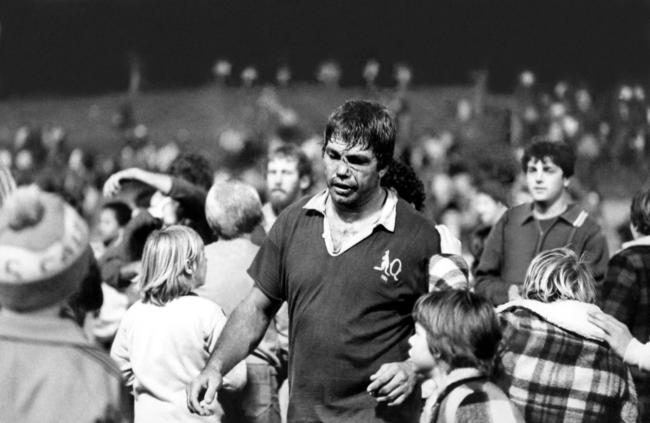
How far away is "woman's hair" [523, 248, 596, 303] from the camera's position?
524 cm

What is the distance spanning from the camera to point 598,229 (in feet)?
23.3

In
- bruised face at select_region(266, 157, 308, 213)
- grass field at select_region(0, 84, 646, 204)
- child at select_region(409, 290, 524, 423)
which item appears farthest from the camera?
grass field at select_region(0, 84, 646, 204)

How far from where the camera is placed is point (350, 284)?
4879 millimetres

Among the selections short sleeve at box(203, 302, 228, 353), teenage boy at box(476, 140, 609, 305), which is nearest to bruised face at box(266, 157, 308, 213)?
teenage boy at box(476, 140, 609, 305)

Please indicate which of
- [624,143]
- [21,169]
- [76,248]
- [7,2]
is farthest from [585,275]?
[7,2]

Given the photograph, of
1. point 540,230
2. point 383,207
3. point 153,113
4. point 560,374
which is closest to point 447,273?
point 383,207

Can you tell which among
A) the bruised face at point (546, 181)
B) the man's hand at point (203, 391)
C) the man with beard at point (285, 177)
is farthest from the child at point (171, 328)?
the bruised face at point (546, 181)

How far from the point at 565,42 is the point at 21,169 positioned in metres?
9.44

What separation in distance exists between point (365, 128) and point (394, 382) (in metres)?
1.05

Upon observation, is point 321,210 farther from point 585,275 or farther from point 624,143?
point 624,143

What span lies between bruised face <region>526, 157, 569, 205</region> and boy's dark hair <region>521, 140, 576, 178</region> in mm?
26

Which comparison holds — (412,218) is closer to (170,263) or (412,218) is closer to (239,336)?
(239,336)

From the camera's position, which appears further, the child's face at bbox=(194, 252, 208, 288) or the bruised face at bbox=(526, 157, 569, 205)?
the bruised face at bbox=(526, 157, 569, 205)

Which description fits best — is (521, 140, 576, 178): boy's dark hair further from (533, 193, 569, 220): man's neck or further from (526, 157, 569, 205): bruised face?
(533, 193, 569, 220): man's neck
